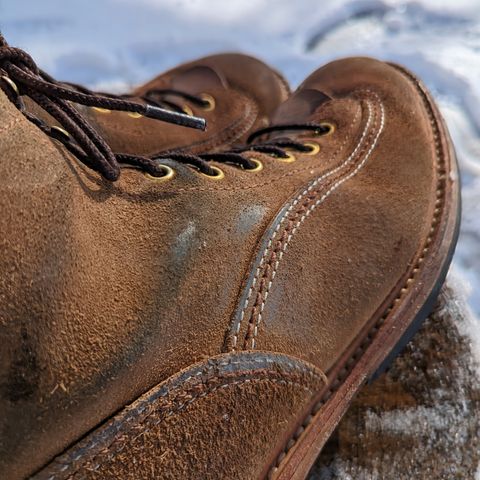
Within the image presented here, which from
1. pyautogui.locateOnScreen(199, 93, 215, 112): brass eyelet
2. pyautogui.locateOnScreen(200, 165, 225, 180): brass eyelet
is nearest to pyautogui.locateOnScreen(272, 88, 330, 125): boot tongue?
pyautogui.locateOnScreen(199, 93, 215, 112): brass eyelet

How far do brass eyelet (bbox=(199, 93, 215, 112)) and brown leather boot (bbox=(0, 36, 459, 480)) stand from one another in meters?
0.33

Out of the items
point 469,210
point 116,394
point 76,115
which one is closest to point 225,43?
point 469,210

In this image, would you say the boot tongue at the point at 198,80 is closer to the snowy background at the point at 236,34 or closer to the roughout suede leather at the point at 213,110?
the roughout suede leather at the point at 213,110

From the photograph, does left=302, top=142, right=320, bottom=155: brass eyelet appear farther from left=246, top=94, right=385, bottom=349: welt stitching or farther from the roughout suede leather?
the roughout suede leather

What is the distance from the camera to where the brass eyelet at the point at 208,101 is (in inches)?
51.9

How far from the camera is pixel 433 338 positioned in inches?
40.1

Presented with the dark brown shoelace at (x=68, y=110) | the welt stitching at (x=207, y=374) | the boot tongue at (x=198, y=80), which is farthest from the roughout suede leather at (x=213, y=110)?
the welt stitching at (x=207, y=374)

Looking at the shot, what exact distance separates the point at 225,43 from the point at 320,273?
39.9 inches

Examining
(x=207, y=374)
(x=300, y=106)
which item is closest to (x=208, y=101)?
(x=300, y=106)

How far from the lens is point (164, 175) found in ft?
2.50

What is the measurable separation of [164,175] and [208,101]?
0.61m

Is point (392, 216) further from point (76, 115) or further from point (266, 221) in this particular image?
point (76, 115)

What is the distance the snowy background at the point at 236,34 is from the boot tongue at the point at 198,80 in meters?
0.24

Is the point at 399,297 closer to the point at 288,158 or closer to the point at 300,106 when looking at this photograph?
the point at 288,158
